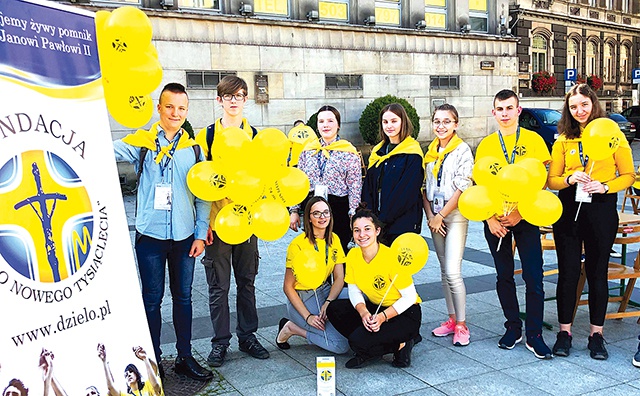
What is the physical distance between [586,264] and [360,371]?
5.94ft

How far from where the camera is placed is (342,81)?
55.2 ft

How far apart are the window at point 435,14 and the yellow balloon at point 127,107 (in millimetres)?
16493

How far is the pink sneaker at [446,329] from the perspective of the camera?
15.2 ft

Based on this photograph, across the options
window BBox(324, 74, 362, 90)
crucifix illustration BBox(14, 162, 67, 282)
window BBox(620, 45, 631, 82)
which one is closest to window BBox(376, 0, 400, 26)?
window BBox(324, 74, 362, 90)

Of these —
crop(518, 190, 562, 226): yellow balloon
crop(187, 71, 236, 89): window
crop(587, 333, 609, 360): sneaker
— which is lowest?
crop(587, 333, 609, 360): sneaker

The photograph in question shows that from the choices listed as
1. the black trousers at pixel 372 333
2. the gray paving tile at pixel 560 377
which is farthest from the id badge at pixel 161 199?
the gray paving tile at pixel 560 377

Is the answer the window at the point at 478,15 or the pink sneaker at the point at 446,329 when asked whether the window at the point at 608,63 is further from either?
the pink sneaker at the point at 446,329

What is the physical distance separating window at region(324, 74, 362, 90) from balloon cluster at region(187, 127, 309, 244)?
13010 mm

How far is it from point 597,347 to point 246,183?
272 cm

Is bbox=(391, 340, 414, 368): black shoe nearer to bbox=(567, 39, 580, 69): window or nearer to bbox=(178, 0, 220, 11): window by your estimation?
bbox=(178, 0, 220, 11): window

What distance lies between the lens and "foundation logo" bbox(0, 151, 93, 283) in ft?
7.93

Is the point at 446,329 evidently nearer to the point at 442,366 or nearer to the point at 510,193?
the point at 442,366

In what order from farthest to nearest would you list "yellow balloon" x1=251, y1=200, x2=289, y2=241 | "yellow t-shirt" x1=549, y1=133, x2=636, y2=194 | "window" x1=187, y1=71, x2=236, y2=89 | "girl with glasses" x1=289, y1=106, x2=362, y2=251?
1. "window" x1=187, y1=71, x2=236, y2=89
2. "girl with glasses" x1=289, y1=106, x2=362, y2=251
3. "yellow t-shirt" x1=549, y1=133, x2=636, y2=194
4. "yellow balloon" x1=251, y1=200, x2=289, y2=241

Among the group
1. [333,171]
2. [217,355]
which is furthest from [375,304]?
[217,355]
